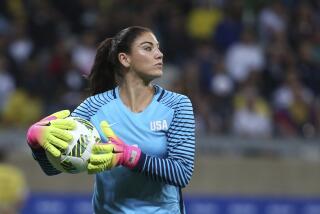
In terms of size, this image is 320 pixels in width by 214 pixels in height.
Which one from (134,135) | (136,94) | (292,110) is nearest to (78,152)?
(134,135)

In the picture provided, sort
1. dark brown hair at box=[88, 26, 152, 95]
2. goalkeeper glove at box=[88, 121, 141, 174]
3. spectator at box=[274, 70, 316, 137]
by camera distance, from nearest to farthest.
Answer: goalkeeper glove at box=[88, 121, 141, 174] < dark brown hair at box=[88, 26, 152, 95] < spectator at box=[274, 70, 316, 137]

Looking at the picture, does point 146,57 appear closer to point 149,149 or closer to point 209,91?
point 149,149

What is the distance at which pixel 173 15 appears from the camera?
1265 centimetres

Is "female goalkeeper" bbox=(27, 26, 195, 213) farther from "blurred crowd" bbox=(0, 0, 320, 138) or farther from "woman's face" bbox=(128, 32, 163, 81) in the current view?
"blurred crowd" bbox=(0, 0, 320, 138)

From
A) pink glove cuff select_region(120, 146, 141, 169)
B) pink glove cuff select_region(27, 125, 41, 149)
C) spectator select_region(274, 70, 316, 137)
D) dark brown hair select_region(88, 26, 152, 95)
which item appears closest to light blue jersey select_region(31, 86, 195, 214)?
pink glove cuff select_region(120, 146, 141, 169)

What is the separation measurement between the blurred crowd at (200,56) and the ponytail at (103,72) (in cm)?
566

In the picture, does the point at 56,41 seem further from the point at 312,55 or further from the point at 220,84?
the point at 312,55

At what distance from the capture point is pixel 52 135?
468 centimetres

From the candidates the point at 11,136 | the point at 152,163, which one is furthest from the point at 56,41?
the point at 152,163

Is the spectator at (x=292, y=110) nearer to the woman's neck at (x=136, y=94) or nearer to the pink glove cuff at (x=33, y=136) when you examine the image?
the woman's neck at (x=136, y=94)

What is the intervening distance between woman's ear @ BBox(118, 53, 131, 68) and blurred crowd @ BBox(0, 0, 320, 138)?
581 cm

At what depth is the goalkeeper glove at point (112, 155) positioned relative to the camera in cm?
466

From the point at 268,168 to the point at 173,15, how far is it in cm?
239

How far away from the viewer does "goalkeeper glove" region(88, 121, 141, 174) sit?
4.66m
